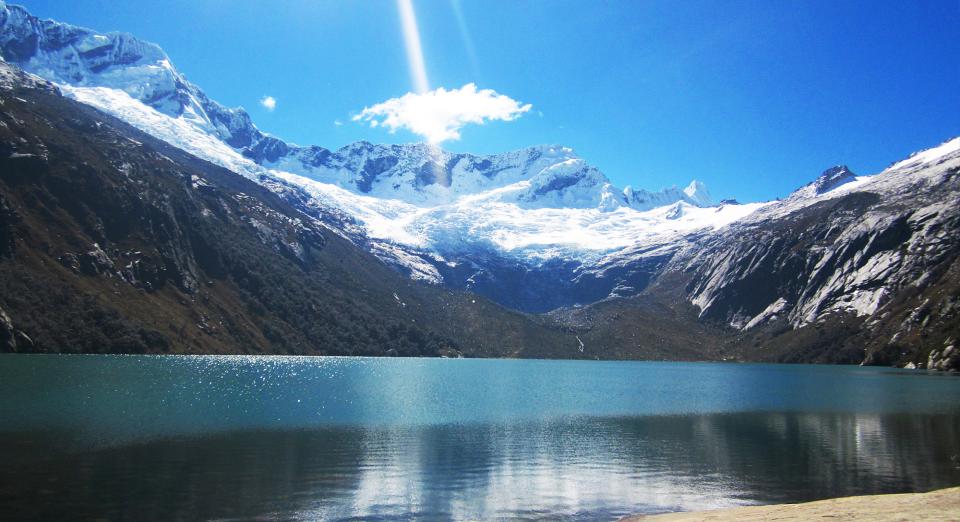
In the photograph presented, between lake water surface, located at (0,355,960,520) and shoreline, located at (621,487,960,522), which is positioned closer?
shoreline, located at (621,487,960,522)

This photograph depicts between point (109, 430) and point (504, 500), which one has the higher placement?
point (109, 430)

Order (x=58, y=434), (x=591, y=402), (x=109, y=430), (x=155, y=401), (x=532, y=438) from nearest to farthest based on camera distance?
(x=58, y=434) → (x=109, y=430) → (x=532, y=438) → (x=155, y=401) → (x=591, y=402)

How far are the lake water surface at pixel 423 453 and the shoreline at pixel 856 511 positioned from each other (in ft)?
16.7

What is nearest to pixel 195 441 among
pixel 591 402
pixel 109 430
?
pixel 109 430

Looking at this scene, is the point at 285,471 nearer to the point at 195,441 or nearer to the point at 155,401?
the point at 195,441

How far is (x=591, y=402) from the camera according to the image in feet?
394

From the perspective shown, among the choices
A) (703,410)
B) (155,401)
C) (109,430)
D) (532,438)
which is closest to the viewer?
(109,430)

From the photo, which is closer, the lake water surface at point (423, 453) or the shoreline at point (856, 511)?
the shoreline at point (856, 511)

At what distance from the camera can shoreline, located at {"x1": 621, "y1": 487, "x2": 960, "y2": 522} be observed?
1305 inches

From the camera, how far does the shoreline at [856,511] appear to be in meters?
33.2

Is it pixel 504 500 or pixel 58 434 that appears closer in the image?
pixel 504 500

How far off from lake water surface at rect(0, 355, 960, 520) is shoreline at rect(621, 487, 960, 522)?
5084 mm

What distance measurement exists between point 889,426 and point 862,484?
4060 cm

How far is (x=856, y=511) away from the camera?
35.4 metres
